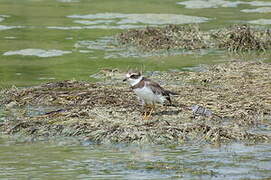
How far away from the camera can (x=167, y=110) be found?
12898mm

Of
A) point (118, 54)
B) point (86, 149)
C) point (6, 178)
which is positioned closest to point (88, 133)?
point (86, 149)

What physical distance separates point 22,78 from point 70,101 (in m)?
3.61

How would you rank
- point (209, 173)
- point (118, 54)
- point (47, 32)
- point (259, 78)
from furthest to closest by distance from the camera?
point (47, 32)
point (118, 54)
point (259, 78)
point (209, 173)

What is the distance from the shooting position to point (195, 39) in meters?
21.0

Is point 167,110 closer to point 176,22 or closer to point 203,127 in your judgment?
point 203,127

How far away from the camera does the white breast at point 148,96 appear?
39.1 ft

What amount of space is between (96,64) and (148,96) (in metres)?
6.84

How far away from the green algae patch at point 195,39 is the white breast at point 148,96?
8.14 m

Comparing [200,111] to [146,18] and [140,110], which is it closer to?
[140,110]

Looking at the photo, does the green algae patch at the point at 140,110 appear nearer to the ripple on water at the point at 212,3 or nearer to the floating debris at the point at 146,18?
the floating debris at the point at 146,18

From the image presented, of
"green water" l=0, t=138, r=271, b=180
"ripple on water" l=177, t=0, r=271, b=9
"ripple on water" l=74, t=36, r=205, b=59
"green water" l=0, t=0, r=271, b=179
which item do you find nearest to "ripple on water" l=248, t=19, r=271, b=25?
"green water" l=0, t=0, r=271, b=179

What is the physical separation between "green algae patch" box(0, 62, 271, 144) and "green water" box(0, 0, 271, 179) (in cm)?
33

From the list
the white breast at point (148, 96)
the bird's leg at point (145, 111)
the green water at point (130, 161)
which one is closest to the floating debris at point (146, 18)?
the bird's leg at point (145, 111)

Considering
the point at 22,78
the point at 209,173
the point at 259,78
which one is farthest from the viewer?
the point at 22,78
